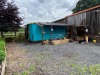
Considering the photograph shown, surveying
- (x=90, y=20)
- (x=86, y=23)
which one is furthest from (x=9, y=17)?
(x=90, y=20)

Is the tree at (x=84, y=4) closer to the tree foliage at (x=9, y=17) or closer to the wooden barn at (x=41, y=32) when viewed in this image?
the wooden barn at (x=41, y=32)

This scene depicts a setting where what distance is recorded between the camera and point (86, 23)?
17500mm

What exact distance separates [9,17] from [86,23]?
899 cm

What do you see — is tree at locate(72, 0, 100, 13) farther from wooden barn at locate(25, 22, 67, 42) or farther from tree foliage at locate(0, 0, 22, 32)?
tree foliage at locate(0, 0, 22, 32)

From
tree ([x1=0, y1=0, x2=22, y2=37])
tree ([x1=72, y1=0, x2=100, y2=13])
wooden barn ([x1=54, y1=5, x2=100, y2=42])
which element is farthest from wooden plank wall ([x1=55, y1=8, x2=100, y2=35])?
tree ([x1=72, y1=0, x2=100, y2=13])

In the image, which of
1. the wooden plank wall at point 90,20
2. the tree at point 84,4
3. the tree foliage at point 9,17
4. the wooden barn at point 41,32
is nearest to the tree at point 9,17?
the tree foliage at point 9,17

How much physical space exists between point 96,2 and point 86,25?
1646cm

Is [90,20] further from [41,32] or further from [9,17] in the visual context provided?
[9,17]

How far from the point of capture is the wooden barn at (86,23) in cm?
1628

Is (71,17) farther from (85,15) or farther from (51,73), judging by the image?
(51,73)

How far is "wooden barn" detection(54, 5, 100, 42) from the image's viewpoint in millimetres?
16281

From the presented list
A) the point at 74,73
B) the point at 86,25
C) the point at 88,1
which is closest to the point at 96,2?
the point at 88,1

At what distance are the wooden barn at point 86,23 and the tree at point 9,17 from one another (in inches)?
269

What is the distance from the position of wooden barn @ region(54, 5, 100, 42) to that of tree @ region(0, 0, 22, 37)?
6845mm
